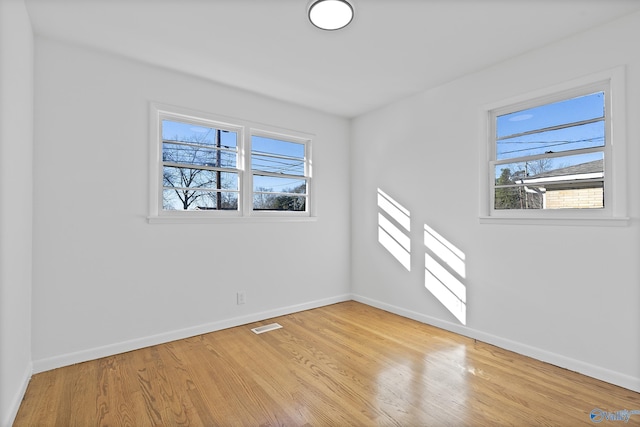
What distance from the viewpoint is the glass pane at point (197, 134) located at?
3.15 m

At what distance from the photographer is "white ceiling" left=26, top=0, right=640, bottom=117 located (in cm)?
217

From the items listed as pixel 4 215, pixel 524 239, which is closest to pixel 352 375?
pixel 524 239

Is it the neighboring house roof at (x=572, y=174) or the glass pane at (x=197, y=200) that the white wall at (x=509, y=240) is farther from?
the glass pane at (x=197, y=200)

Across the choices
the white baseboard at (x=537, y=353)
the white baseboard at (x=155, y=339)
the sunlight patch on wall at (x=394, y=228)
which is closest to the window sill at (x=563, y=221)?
the sunlight patch on wall at (x=394, y=228)

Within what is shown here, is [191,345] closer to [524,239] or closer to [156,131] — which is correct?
[156,131]

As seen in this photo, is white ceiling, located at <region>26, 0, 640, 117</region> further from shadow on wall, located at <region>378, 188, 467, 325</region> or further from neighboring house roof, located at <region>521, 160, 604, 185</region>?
shadow on wall, located at <region>378, 188, 467, 325</region>

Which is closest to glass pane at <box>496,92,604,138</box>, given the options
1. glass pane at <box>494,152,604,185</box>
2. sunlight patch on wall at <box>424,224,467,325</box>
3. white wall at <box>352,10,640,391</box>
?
white wall at <box>352,10,640,391</box>

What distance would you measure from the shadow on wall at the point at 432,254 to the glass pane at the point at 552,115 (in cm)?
123

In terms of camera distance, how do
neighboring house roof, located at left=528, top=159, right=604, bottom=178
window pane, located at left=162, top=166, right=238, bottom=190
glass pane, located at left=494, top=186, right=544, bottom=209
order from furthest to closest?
window pane, located at left=162, top=166, right=238, bottom=190
glass pane, located at left=494, top=186, right=544, bottom=209
neighboring house roof, located at left=528, top=159, right=604, bottom=178

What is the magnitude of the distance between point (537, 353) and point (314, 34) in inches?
124

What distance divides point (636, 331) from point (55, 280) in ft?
14.1

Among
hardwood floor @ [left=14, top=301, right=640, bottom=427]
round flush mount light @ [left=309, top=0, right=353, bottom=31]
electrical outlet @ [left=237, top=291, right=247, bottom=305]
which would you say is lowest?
hardwood floor @ [left=14, top=301, right=640, bottom=427]

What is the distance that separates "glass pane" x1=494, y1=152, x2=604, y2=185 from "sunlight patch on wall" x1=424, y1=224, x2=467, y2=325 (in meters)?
0.82

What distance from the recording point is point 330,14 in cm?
222
